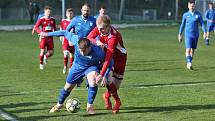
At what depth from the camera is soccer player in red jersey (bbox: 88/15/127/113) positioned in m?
9.41

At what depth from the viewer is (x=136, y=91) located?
41.4 feet

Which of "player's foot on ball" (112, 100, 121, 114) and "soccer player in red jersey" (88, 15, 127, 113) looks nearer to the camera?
"soccer player in red jersey" (88, 15, 127, 113)

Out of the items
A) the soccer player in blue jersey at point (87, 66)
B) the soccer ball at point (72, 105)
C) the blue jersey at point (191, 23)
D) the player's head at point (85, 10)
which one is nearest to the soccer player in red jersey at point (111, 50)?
the soccer player in blue jersey at point (87, 66)

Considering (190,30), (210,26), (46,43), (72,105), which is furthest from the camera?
(210,26)

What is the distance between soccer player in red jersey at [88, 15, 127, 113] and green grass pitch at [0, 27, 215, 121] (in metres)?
0.37

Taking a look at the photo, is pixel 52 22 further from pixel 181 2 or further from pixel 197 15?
pixel 181 2

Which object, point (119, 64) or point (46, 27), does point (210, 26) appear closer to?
point (46, 27)

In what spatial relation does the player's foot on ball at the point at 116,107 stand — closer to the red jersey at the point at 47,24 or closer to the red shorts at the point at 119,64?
the red shorts at the point at 119,64

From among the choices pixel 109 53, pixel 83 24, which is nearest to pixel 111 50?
pixel 109 53

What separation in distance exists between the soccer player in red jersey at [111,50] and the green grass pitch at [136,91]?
37 centimetres

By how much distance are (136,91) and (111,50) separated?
3335mm

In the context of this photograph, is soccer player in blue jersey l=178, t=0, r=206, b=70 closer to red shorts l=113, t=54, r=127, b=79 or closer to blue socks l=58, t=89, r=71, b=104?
red shorts l=113, t=54, r=127, b=79

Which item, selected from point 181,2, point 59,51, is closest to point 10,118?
point 59,51

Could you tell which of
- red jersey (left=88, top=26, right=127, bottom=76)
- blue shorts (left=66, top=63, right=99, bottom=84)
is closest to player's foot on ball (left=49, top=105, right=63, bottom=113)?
blue shorts (left=66, top=63, right=99, bottom=84)
